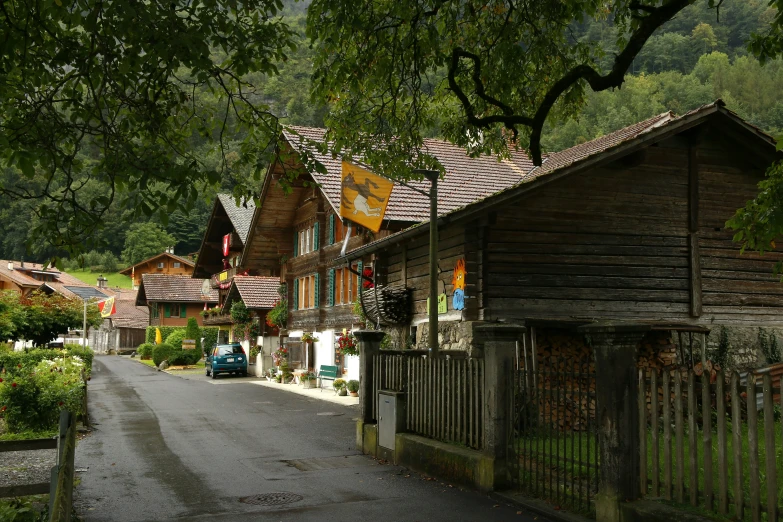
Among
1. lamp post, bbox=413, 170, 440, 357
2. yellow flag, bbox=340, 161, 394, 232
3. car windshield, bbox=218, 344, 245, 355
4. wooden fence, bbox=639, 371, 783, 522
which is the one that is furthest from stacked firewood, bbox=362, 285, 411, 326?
car windshield, bbox=218, 344, 245, 355

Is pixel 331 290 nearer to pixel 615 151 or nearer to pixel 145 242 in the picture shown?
pixel 615 151

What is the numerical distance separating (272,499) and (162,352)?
45.4 meters

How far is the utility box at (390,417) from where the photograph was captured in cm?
1244

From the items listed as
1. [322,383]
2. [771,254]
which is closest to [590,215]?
[771,254]

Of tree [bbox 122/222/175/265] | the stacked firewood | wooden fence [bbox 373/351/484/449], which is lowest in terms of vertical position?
wooden fence [bbox 373/351/484/449]

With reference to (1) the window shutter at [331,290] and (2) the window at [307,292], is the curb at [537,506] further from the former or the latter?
(2) the window at [307,292]

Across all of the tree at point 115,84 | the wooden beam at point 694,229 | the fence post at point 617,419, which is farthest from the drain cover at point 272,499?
the wooden beam at point 694,229

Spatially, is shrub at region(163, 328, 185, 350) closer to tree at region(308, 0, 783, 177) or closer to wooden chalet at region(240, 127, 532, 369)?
wooden chalet at region(240, 127, 532, 369)

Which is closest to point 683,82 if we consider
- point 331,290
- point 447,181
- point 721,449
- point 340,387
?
point 331,290

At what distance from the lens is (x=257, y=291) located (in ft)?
141

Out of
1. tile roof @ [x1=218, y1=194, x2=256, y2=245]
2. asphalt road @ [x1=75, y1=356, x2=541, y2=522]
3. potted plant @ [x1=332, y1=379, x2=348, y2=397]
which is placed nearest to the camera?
asphalt road @ [x1=75, y1=356, x2=541, y2=522]

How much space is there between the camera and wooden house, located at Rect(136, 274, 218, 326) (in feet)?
257

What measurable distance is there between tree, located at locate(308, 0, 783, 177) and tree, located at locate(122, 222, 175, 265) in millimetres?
109122

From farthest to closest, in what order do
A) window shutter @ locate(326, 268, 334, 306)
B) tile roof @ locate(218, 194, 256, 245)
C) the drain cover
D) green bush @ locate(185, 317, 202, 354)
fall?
green bush @ locate(185, 317, 202, 354) < tile roof @ locate(218, 194, 256, 245) < window shutter @ locate(326, 268, 334, 306) < the drain cover
